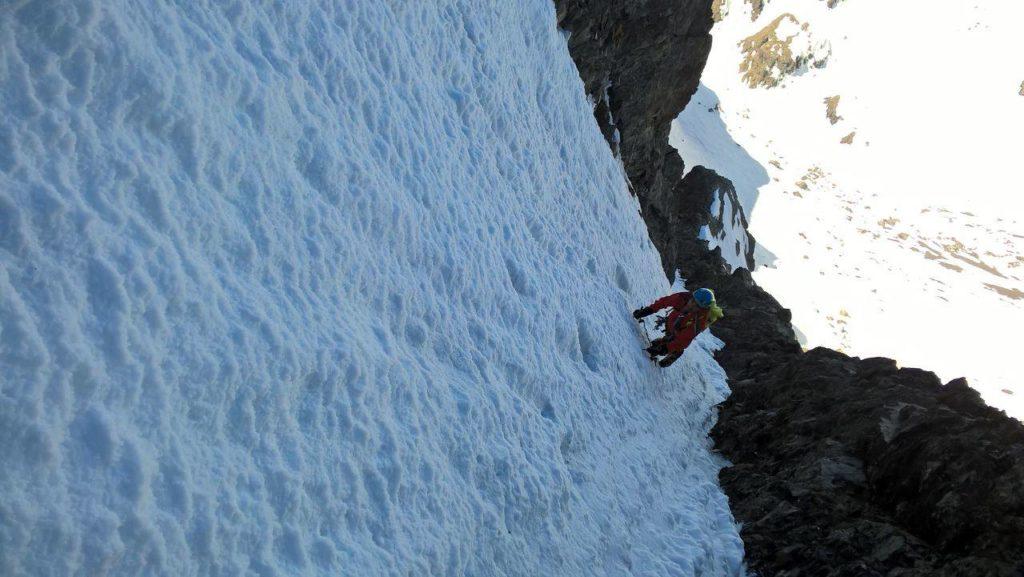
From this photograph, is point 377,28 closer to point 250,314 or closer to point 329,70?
point 329,70

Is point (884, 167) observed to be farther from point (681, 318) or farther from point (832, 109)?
point (681, 318)

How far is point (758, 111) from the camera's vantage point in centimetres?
9550

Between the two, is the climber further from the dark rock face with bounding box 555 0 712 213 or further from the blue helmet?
the dark rock face with bounding box 555 0 712 213

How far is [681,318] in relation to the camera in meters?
12.5

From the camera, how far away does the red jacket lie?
12.4m

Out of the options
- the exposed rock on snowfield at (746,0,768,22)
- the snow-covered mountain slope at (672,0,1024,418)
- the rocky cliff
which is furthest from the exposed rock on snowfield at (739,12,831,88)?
the rocky cliff

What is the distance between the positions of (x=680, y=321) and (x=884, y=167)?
9069cm

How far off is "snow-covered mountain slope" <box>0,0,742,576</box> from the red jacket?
283cm

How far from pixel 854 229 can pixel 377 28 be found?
6578cm

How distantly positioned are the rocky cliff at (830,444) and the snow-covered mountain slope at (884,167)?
22.8 metres

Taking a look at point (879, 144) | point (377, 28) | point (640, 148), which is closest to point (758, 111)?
point (879, 144)

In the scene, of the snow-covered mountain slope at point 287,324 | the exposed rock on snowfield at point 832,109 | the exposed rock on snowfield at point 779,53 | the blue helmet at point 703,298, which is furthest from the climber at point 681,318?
the exposed rock on snowfield at point 779,53

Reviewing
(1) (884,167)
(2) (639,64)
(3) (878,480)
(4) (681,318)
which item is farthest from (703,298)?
(1) (884,167)

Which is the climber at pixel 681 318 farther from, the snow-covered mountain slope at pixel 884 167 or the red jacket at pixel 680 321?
the snow-covered mountain slope at pixel 884 167
